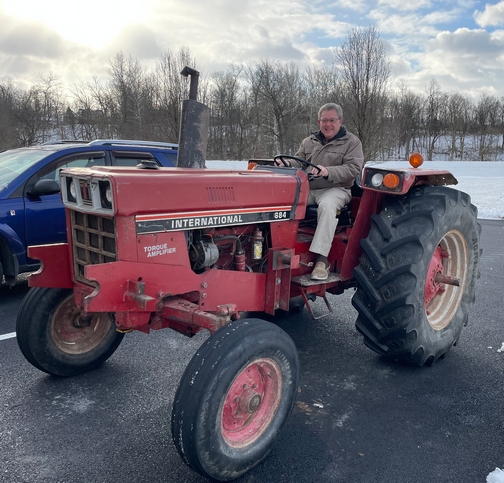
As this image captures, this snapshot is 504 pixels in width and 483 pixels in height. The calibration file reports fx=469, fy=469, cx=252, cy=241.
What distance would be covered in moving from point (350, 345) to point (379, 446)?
1.46 meters

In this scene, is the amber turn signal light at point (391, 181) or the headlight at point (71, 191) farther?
the amber turn signal light at point (391, 181)

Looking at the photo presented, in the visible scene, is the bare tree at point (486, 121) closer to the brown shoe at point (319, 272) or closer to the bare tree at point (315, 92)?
the bare tree at point (315, 92)

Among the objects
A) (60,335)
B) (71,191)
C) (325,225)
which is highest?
(71,191)

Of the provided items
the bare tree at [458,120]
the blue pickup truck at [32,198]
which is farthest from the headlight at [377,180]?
the bare tree at [458,120]

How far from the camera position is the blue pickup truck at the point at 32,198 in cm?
517

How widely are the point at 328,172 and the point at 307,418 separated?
1841 millimetres

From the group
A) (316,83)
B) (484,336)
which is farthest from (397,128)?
(484,336)

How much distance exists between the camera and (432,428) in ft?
9.57

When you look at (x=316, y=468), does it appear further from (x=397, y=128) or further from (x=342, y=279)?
(x=397, y=128)

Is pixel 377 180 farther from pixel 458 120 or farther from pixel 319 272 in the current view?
pixel 458 120

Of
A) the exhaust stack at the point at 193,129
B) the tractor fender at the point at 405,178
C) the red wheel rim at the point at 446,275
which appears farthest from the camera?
the red wheel rim at the point at 446,275

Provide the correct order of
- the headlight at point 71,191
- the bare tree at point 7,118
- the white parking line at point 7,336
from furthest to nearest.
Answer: the bare tree at point 7,118, the white parking line at point 7,336, the headlight at point 71,191

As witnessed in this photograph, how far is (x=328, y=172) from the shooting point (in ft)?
12.2

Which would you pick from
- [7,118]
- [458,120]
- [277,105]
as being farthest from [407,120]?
[7,118]
